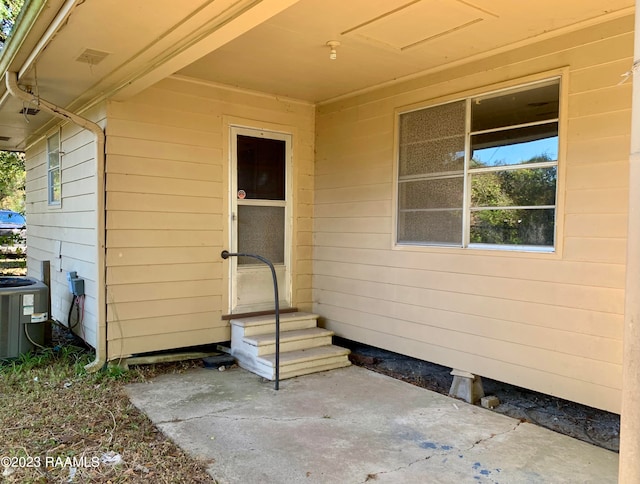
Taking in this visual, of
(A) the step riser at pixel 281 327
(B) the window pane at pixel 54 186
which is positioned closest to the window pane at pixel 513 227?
(A) the step riser at pixel 281 327

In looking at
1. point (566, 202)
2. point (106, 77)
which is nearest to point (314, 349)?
point (566, 202)

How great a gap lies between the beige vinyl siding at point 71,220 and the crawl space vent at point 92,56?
2.36 feet

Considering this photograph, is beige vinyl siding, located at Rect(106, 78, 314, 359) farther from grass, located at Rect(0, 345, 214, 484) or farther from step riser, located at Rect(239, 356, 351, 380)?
step riser, located at Rect(239, 356, 351, 380)

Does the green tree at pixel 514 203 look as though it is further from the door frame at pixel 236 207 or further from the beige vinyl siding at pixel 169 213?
the beige vinyl siding at pixel 169 213

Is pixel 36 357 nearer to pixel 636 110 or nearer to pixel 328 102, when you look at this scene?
pixel 328 102

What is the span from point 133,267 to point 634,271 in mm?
3854

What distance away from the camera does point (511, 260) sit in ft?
11.3

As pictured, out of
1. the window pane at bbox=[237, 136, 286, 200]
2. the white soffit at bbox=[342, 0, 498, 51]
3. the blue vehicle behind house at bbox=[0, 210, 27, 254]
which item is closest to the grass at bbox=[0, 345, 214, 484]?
the window pane at bbox=[237, 136, 286, 200]

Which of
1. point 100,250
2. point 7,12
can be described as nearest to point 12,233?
point 7,12

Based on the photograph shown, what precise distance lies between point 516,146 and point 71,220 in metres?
4.22

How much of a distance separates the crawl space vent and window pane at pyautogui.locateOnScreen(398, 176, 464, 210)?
254 centimetres

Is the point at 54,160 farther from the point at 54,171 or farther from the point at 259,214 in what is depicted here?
the point at 259,214

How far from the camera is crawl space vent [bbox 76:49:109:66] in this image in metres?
3.22

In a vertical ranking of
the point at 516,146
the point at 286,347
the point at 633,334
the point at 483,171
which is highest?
the point at 516,146
